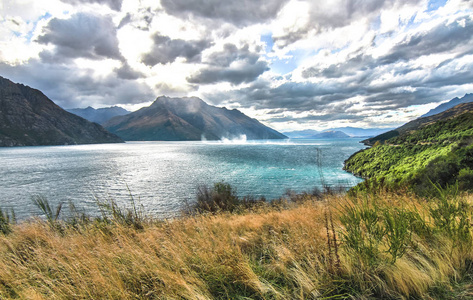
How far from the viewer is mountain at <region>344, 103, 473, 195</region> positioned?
55.4 feet

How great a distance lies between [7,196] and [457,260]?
→ 157 ft

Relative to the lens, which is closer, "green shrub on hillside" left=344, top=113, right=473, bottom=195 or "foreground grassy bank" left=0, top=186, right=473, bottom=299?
"foreground grassy bank" left=0, top=186, right=473, bottom=299

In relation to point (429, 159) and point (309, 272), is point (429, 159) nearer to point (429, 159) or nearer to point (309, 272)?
point (429, 159)

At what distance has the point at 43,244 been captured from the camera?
282 inches

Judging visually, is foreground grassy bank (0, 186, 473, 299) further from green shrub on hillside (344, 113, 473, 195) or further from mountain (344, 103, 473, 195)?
green shrub on hillside (344, 113, 473, 195)

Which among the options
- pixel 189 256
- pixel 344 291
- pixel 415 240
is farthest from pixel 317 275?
pixel 189 256

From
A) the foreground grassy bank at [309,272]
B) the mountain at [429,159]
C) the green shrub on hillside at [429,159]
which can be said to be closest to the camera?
the foreground grassy bank at [309,272]

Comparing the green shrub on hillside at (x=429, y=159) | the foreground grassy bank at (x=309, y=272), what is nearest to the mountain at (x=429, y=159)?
the green shrub on hillside at (x=429, y=159)

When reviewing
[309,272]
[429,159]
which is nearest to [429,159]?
[429,159]

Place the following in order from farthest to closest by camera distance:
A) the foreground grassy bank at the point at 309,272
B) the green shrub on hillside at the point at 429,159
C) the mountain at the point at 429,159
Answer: the green shrub on hillside at the point at 429,159
the mountain at the point at 429,159
the foreground grassy bank at the point at 309,272

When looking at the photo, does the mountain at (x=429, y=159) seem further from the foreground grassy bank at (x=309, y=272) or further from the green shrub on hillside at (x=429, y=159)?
the foreground grassy bank at (x=309, y=272)

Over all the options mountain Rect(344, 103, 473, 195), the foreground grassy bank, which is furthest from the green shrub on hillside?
the foreground grassy bank

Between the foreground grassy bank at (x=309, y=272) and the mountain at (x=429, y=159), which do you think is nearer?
the foreground grassy bank at (x=309, y=272)

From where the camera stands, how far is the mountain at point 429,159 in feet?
55.4
